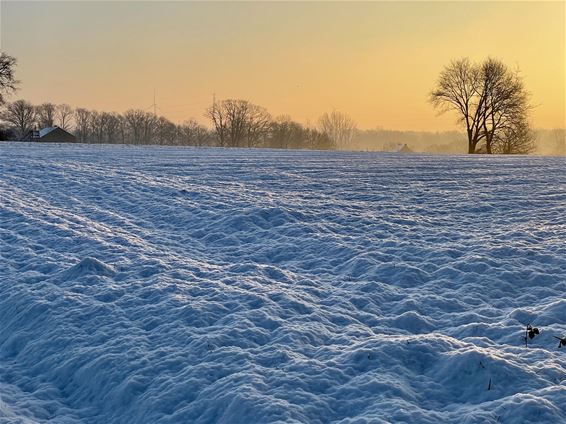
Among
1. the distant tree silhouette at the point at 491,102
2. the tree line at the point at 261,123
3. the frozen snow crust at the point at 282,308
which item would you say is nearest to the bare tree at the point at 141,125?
the tree line at the point at 261,123

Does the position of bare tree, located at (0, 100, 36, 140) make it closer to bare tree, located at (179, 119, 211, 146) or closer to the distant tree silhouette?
bare tree, located at (179, 119, 211, 146)

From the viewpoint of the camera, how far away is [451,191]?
617 inches

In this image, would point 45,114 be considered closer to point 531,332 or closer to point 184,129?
point 184,129

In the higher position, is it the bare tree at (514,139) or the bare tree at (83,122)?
the bare tree at (83,122)

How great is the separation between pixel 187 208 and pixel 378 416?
953 centimetres

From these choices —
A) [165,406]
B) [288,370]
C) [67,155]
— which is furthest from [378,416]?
[67,155]

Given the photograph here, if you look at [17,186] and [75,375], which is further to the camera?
[17,186]

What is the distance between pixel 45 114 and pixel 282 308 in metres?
143

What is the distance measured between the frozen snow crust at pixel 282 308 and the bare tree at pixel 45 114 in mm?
123633

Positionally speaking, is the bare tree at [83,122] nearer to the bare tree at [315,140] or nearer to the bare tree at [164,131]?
the bare tree at [164,131]

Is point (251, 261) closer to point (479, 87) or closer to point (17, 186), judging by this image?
point (17, 186)

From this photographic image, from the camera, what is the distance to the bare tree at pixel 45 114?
409ft

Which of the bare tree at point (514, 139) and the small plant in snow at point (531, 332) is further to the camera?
the bare tree at point (514, 139)

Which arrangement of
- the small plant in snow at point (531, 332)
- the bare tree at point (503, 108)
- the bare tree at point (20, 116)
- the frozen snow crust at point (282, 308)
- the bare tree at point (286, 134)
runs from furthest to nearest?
the bare tree at point (286, 134) < the bare tree at point (20, 116) < the bare tree at point (503, 108) < the small plant in snow at point (531, 332) < the frozen snow crust at point (282, 308)
